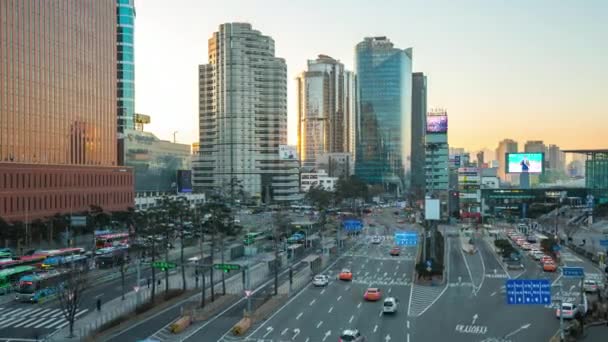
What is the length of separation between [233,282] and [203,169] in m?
133

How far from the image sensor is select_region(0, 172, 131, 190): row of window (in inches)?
3278

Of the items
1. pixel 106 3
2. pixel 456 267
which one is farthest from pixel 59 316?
pixel 106 3

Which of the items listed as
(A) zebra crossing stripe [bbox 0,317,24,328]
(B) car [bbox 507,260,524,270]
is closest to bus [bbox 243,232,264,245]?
(B) car [bbox 507,260,524,270]

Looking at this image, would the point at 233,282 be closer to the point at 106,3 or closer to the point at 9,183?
the point at 9,183

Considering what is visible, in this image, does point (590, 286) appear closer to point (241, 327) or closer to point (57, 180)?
point (241, 327)

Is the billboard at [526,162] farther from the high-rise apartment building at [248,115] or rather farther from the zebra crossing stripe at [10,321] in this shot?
the zebra crossing stripe at [10,321]

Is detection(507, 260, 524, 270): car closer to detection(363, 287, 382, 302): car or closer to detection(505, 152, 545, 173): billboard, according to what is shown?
detection(363, 287, 382, 302): car

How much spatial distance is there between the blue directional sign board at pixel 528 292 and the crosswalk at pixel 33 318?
2946 centimetres

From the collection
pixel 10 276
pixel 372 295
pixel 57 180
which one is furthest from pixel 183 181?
pixel 372 295

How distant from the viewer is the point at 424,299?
49375 millimetres

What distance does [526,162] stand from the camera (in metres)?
146

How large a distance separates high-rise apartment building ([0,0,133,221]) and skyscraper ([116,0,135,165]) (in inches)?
1192

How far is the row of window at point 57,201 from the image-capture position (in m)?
82.4

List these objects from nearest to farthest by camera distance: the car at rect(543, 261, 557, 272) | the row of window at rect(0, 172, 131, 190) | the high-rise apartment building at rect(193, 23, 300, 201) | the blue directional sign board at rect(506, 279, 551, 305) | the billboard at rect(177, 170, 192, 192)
→ the blue directional sign board at rect(506, 279, 551, 305)
the car at rect(543, 261, 557, 272)
the row of window at rect(0, 172, 131, 190)
the billboard at rect(177, 170, 192, 192)
the high-rise apartment building at rect(193, 23, 300, 201)
